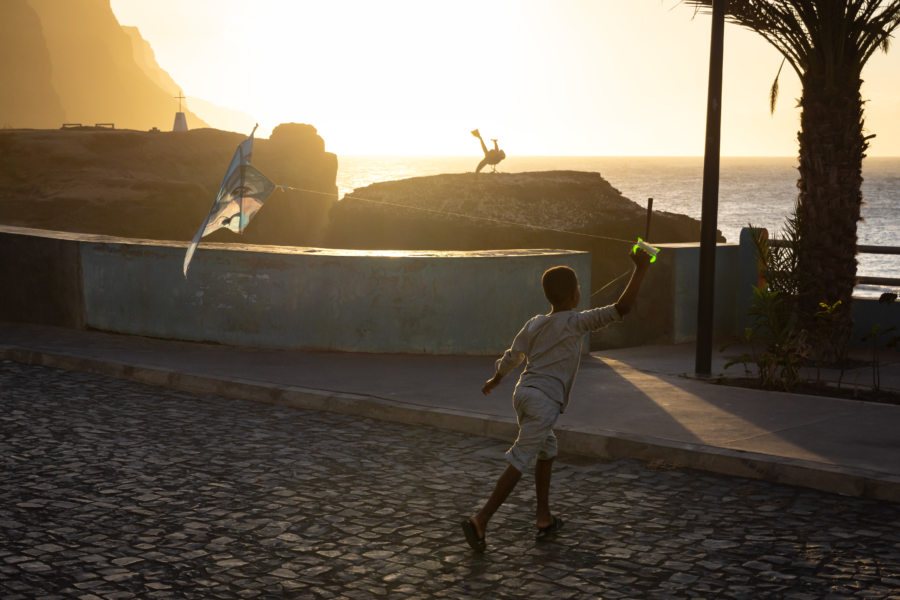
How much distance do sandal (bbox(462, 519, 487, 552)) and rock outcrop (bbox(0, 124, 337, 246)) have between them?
2729cm

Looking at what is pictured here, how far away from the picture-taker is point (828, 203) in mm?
10516

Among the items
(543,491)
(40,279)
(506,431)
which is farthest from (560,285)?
(40,279)

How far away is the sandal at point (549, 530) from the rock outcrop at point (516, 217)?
28.7m

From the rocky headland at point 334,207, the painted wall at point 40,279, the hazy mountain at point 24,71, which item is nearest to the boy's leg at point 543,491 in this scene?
the painted wall at point 40,279

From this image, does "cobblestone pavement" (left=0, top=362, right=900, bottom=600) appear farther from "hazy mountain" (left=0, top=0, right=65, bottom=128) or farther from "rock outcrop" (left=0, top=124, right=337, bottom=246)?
"hazy mountain" (left=0, top=0, right=65, bottom=128)

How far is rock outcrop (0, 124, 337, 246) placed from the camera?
106 feet

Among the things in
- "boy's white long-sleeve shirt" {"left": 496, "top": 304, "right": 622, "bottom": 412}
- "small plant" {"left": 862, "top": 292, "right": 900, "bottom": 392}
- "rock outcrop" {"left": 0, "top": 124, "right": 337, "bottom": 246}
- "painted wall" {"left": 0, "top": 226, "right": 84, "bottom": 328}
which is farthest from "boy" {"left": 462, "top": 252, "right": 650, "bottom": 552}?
"rock outcrop" {"left": 0, "top": 124, "right": 337, "bottom": 246}

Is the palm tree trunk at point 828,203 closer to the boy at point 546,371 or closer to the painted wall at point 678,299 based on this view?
the painted wall at point 678,299

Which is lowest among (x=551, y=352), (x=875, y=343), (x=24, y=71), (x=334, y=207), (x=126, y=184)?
(x=875, y=343)

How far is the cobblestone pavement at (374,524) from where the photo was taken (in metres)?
4.51

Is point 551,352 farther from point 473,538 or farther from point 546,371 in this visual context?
point 473,538

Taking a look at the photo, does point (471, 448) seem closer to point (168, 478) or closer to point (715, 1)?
point (168, 478)

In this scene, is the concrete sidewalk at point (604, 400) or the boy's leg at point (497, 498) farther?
the concrete sidewalk at point (604, 400)

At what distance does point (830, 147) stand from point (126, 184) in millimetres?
28796
